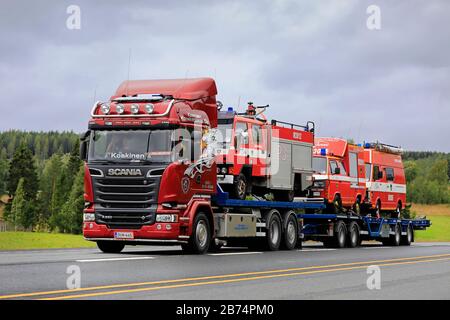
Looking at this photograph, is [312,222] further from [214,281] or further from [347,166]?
[214,281]

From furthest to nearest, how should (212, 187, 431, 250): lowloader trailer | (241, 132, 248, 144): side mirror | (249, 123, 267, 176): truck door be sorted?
(249, 123, 267, 176): truck door, (241, 132, 248, 144): side mirror, (212, 187, 431, 250): lowloader trailer

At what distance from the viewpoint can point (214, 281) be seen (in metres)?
13.0

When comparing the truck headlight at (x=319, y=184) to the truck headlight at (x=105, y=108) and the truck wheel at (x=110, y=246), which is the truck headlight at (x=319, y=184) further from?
the truck headlight at (x=105, y=108)

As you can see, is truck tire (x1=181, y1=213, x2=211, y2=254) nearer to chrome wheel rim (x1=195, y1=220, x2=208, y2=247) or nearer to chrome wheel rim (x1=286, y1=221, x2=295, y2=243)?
chrome wheel rim (x1=195, y1=220, x2=208, y2=247)

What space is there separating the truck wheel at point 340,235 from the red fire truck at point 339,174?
81cm

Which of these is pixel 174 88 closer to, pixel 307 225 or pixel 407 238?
pixel 307 225

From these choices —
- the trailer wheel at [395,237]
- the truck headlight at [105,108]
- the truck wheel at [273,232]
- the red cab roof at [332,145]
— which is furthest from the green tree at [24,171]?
the truck headlight at [105,108]

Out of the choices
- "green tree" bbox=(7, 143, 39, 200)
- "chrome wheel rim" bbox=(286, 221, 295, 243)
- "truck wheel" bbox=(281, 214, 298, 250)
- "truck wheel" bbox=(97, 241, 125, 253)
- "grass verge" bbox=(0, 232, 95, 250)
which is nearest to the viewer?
"truck wheel" bbox=(97, 241, 125, 253)

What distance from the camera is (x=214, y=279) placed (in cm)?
1342

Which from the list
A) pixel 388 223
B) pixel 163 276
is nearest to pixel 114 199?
pixel 163 276

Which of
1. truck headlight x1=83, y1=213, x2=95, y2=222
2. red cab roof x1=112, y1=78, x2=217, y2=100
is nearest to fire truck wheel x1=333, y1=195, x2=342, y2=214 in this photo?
red cab roof x1=112, y1=78, x2=217, y2=100

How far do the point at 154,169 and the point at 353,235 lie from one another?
14414 mm

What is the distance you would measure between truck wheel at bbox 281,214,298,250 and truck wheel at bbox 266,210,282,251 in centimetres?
48

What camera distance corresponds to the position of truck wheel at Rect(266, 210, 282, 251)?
24627 mm
